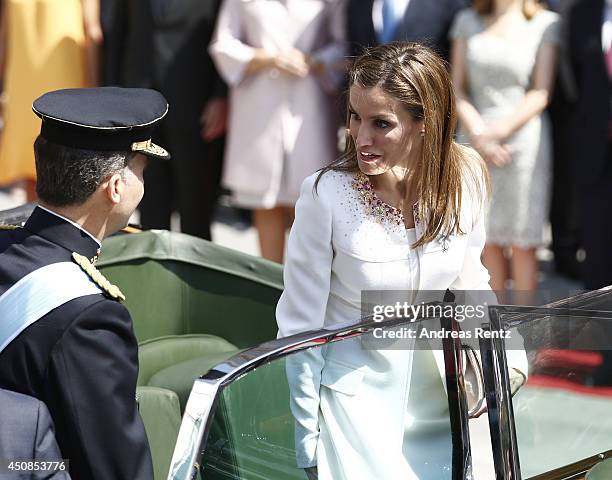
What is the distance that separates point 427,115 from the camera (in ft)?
8.27

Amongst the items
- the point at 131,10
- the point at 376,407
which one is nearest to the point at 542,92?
the point at 131,10

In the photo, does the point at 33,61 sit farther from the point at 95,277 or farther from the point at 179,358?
the point at 95,277

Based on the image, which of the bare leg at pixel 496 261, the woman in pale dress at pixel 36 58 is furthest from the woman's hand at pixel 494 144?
the woman in pale dress at pixel 36 58

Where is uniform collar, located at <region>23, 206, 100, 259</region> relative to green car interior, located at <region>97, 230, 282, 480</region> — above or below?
above

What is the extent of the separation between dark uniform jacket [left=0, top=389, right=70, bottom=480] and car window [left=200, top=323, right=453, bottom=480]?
1.11 ft

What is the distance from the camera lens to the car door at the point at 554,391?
225cm

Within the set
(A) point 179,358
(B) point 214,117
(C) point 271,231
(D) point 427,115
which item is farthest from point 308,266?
(B) point 214,117

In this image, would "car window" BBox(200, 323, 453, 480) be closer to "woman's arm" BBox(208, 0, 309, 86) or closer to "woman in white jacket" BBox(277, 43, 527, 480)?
"woman in white jacket" BBox(277, 43, 527, 480)

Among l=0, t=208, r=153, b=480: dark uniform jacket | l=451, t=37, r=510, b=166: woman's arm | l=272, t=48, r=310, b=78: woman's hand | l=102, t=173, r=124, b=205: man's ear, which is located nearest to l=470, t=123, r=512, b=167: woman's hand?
l=451, t=37, r=510, b=166: woman's arm

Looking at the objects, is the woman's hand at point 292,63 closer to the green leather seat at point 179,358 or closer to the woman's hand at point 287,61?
the woman's hand at point 287,61

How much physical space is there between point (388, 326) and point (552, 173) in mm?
3115

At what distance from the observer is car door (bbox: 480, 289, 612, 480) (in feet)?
7.37

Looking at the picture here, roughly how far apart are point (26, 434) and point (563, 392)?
1.09 m

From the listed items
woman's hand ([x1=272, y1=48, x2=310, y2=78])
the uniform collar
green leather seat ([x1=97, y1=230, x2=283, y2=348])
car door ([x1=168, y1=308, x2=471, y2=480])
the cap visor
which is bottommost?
green leather seat ([x1=97, y1=230, x2=283, y2=348])
